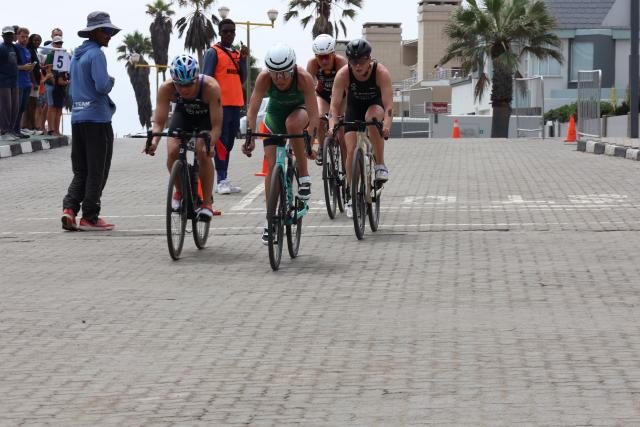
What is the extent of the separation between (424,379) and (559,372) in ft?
2.14

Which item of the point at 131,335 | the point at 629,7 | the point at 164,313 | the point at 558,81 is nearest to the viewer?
the point at 131,335

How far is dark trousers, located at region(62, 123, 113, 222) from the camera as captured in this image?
13.3 m

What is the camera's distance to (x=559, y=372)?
657 cm

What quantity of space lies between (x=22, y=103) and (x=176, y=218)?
15528mm

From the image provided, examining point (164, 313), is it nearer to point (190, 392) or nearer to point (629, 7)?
point (190, 392)

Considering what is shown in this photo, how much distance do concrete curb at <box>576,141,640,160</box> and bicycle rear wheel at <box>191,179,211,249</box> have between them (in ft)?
40.1

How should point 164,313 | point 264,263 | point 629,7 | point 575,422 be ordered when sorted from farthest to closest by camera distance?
point 629,7 → point 264,263 → point 164,313 → point 575,422

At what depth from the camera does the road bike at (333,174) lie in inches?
539

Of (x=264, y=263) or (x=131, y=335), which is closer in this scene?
(x=131, y=335)

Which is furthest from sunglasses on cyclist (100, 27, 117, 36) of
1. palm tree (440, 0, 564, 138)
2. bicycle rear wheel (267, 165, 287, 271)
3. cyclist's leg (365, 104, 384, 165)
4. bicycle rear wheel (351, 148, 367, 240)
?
palm tree (440, 0, 564, 138)

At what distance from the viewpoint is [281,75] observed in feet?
37.5

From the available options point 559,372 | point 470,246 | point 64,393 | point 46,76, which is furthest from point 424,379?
point 46,76

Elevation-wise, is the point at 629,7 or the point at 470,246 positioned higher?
the point at 629,7

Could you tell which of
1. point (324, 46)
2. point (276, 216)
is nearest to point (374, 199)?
point (324, 46)
